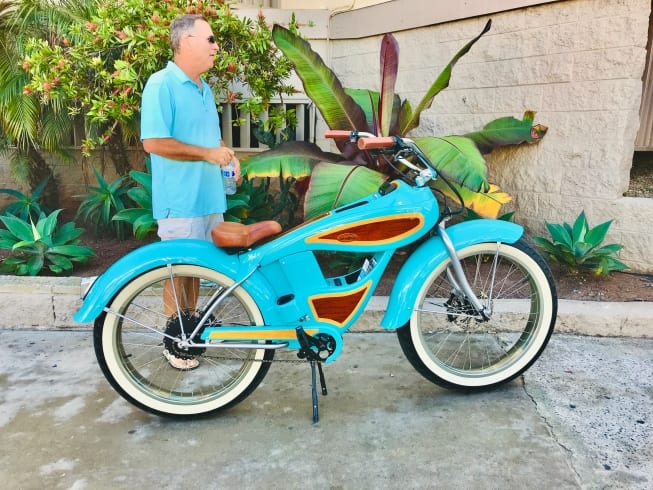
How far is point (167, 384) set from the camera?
3.15 meters

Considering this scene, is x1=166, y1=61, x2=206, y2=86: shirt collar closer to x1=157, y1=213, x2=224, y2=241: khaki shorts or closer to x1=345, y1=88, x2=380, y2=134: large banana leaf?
x1=157, y1=213, x2=224, y2=241: khaki shorts

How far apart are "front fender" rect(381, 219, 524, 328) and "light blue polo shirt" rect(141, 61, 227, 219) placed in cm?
112

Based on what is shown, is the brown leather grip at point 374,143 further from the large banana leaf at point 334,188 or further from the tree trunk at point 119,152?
the tree trunk at point 119,152

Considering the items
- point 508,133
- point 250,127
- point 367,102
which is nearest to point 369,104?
point 367,102

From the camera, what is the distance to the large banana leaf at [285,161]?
4.09m

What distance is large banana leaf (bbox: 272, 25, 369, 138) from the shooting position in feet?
13.0

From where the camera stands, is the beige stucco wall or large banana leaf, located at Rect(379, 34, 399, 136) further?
the beige stucco wall

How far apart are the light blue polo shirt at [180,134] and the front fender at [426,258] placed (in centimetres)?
112

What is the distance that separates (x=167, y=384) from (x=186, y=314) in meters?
0.59

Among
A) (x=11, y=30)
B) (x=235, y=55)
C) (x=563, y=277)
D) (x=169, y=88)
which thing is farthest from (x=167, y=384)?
(x=11, y=30)

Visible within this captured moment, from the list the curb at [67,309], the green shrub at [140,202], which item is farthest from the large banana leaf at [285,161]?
the curb at [67,309]

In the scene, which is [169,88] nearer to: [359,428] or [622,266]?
[359,428]

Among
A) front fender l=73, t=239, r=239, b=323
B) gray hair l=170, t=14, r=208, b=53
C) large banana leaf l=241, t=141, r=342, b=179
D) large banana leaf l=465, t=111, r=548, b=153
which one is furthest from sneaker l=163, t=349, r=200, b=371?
large banana leaf l=465, t=111, r=548, b=153

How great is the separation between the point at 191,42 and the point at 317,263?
4.16ft
